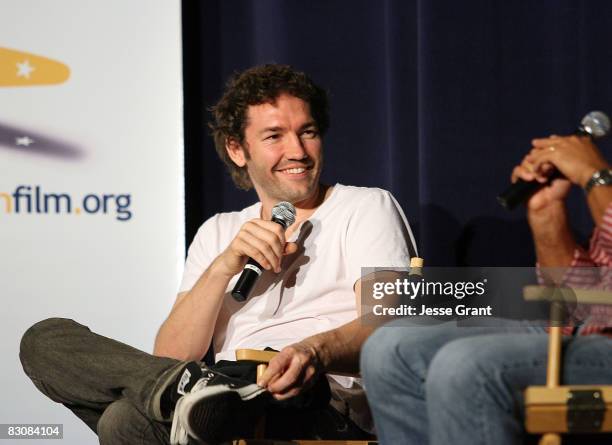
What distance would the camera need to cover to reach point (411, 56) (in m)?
2.83

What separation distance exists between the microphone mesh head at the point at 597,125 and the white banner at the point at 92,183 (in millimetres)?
1473

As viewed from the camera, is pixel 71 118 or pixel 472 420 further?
pixel 71 118

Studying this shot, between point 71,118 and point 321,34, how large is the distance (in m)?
0.83

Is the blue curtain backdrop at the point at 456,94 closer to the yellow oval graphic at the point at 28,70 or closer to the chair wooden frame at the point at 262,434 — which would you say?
the yellow oval graphic at the point at 28,70

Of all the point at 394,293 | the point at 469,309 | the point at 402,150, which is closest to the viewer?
the point at 394,293

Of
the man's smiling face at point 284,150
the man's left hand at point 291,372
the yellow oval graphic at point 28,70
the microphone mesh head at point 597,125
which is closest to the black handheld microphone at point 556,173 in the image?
the microphone mesh head at point 597,125

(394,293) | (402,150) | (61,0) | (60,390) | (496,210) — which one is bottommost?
(60,390)

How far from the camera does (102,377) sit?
1.92 meters

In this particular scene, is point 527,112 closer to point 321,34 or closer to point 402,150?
point 402,150

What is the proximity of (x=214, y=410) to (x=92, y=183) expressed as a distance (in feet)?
4.43

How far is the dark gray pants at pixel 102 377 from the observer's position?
1.84m

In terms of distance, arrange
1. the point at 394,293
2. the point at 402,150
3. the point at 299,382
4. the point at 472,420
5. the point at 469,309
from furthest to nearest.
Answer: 1. the point at 402,150
2. the point at 469,309
3. the point at 394,293
4. the point at 299,382
5. the point at 472,420

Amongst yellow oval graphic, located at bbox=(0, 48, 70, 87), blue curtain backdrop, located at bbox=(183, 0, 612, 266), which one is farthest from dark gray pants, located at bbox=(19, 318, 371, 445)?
yellow oval graphic, located at bbox=(0, 48, 70, 87)

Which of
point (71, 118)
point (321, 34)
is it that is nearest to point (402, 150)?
point (321, 34)
